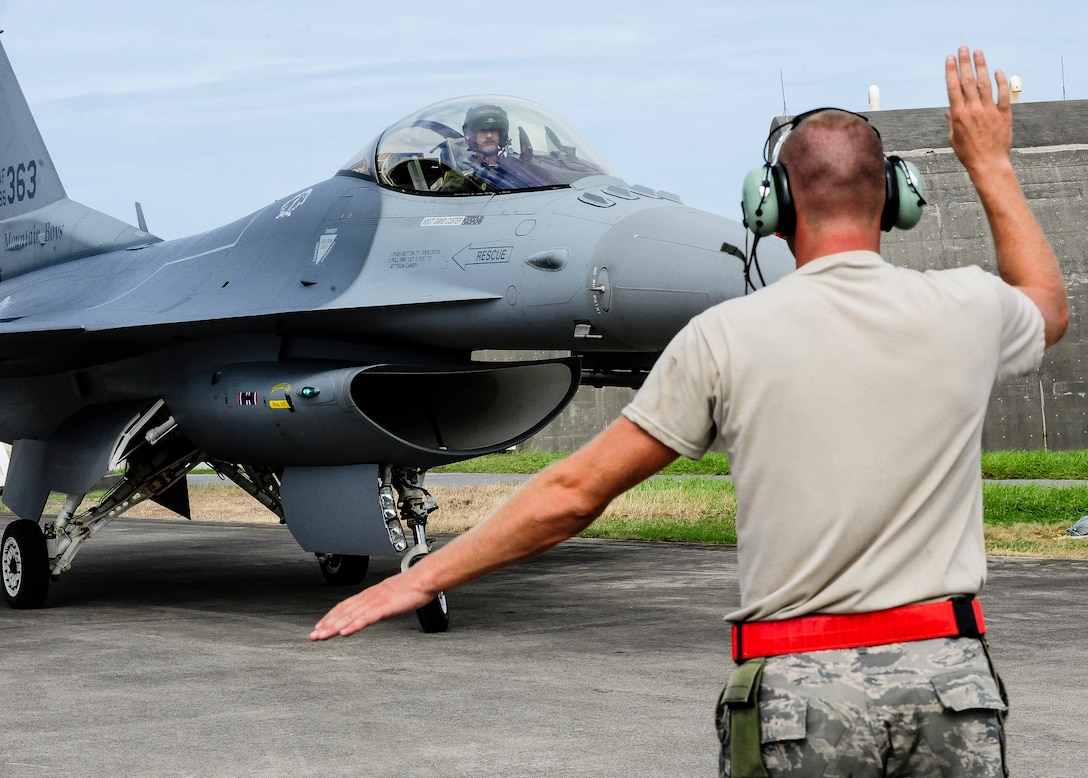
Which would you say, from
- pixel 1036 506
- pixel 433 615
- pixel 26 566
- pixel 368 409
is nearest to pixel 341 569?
pixel 368 409

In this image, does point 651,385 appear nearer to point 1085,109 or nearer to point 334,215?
point 334,215

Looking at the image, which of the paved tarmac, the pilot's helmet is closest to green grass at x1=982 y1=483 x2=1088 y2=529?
the paved tarmac

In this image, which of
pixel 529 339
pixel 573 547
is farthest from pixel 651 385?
pixel 573 547

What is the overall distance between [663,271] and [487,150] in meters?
1.82

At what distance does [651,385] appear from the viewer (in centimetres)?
228

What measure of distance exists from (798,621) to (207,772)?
3.46 meters

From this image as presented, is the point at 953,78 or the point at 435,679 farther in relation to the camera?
the point at 435,679

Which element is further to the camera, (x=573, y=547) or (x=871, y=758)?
(x=573, y=547)

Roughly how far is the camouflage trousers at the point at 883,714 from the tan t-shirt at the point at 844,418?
0.10 meters

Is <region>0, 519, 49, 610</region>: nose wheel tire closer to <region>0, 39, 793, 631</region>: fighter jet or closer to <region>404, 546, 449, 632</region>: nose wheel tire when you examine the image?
<region>0, 39, 793, 631</region>: fighter jet

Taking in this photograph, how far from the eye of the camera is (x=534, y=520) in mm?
2322

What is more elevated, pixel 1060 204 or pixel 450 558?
pixel 450 558

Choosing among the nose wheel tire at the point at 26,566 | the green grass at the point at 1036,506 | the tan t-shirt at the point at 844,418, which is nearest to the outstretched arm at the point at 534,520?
the tan t-shirt at the point at 844,418

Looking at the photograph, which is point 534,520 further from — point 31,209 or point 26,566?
point 31,209
